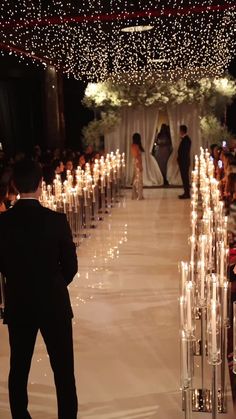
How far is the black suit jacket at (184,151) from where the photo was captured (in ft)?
42.6

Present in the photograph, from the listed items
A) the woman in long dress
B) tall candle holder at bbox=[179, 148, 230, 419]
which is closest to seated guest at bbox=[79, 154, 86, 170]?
the woman in long dress

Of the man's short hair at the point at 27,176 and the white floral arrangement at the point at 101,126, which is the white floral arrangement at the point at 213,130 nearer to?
the white floral arrangement at the point at 101,126

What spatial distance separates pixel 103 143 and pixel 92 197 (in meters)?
5.86

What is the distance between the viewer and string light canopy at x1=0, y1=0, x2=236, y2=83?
27.3 ft

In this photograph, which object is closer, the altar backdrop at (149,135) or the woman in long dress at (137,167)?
the woman in long dress at (137,167)

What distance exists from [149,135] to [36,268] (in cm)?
1288

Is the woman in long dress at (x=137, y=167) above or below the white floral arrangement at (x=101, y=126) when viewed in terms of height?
below

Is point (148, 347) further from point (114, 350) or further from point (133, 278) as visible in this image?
point (133, 278)

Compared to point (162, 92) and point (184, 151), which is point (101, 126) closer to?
point (162, 92)

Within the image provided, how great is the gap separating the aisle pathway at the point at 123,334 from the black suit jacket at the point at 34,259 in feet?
3.28

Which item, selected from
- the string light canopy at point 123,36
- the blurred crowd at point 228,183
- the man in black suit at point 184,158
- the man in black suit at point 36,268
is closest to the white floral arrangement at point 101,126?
the string light canopy at point 123,36

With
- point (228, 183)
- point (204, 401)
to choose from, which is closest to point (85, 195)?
point (228, 183)

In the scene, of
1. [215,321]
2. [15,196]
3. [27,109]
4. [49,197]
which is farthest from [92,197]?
[27,109]

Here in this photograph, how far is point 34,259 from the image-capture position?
9.81ft
